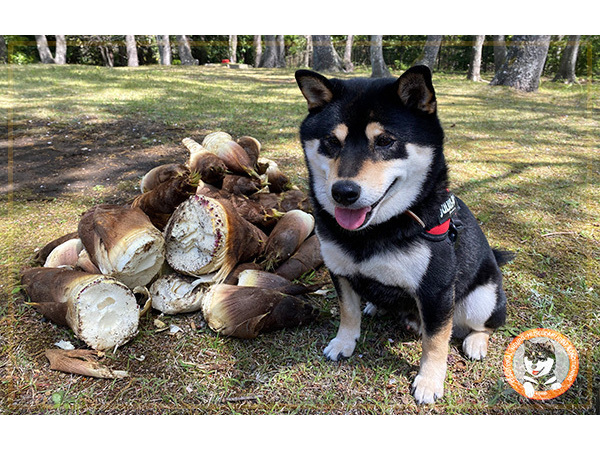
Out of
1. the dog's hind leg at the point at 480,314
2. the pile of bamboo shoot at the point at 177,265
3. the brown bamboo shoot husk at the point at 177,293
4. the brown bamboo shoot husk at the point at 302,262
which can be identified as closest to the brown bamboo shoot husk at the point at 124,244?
the pile of bamboo shoot at the point at 177,265

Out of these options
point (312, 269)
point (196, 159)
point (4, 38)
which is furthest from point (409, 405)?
point (4, 38)

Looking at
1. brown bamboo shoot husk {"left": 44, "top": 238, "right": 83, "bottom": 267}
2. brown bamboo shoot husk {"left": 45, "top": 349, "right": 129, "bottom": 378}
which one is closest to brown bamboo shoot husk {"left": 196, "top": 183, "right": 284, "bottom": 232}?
brown bamboo shoot husk {"left": 44, "top": 238, "right": 83, "bottom": 267}

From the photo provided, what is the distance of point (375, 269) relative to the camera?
7.75 feet

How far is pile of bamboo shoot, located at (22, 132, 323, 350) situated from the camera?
2.67 meters

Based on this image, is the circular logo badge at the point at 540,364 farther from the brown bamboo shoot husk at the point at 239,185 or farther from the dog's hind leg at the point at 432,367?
the brown bamboo shoot husk at the point at 239,185

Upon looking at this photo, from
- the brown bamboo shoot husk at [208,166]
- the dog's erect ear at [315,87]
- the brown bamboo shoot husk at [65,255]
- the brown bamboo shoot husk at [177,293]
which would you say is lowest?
the brown bamboo shoot husk at [177,293]

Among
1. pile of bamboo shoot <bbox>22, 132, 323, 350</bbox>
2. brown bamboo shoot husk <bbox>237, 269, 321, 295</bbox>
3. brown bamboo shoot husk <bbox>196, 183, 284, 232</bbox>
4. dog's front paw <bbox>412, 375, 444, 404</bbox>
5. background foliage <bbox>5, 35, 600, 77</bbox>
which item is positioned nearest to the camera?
dog's front paw <bbox>412, 375, 444, 404</bbox>

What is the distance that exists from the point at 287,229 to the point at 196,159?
1249mm

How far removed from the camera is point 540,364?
8.67 ft

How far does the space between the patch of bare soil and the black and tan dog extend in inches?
136

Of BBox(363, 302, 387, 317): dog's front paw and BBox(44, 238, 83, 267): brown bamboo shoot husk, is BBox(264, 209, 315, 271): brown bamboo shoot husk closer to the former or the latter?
BBox(363, 302, 387, 317): dog's front paw

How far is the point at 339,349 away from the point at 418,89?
187 centimetres

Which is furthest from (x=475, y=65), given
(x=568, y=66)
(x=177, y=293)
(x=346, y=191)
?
(x=177, y=293)

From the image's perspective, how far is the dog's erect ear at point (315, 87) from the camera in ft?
7.67
